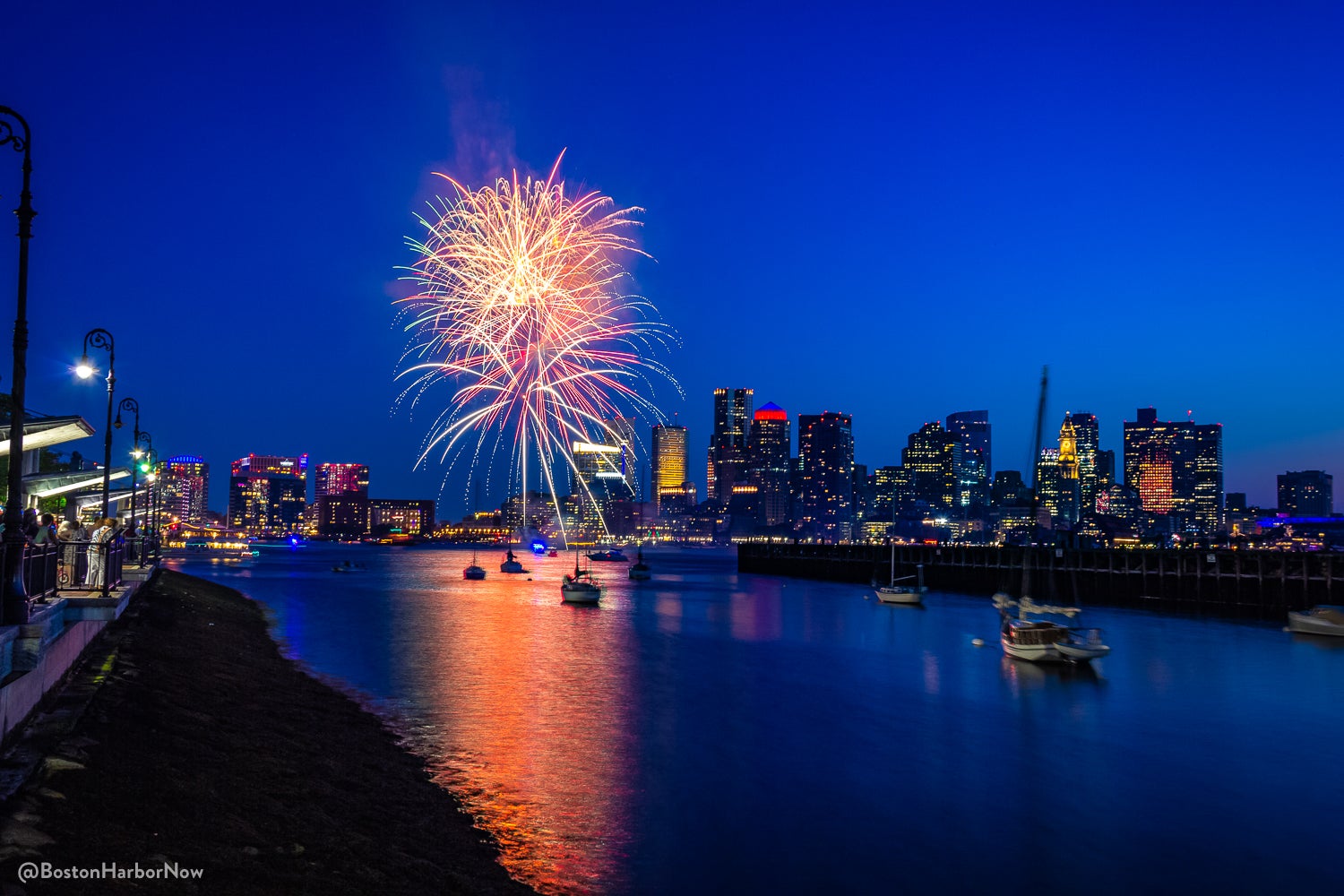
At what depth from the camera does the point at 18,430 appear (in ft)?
53.5

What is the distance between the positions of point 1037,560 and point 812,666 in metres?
62.8

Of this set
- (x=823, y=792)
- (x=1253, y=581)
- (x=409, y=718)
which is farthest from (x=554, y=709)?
(x=1253, y=581)

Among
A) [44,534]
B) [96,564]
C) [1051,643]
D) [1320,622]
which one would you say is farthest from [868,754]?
[1320,622]

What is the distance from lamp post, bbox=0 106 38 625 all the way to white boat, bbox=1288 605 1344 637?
229 ft

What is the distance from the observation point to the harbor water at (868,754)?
759 inches

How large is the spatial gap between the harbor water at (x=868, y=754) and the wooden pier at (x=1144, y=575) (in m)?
19.4

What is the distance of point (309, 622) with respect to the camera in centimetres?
6600

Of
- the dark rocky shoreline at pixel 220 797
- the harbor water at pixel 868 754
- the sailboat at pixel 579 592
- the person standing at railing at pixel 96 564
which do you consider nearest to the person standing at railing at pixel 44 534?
the person standing at railing at pixel 96 564

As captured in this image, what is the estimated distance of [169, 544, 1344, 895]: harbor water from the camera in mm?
19281

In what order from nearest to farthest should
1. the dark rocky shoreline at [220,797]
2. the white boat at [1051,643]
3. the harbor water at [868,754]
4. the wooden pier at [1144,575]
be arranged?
1. the dark rocky shoreline at [220,797]
2. the harbor water at [868,754]
3. the white boat at [1051,643]
4. the wooden pier at [1144,575]

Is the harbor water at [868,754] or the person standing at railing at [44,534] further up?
the person standing at railing at [44,534]

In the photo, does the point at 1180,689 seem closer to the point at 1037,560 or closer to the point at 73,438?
the point at 73,438

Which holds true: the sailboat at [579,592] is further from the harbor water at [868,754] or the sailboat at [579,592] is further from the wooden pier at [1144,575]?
the wooden pier at [1144,575]

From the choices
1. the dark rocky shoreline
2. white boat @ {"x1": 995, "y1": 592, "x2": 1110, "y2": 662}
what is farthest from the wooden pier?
the dark rocky shoreline
